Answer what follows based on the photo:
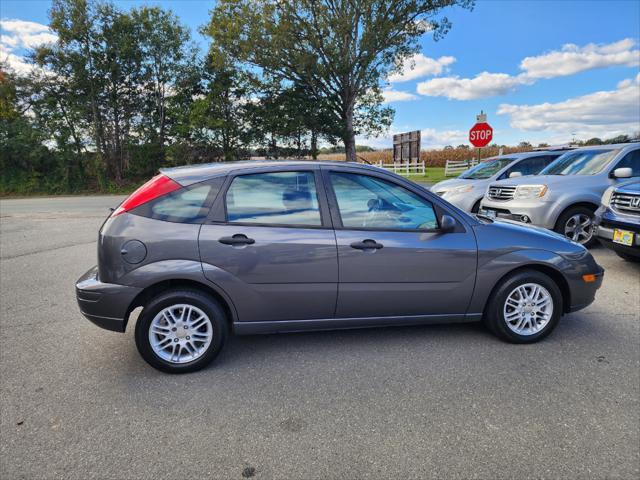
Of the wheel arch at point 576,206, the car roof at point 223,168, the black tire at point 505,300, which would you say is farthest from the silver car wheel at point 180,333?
the wheel arch at point 576,206

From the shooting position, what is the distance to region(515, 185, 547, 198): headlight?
714 centimetres

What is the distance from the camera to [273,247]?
3092 millimetres

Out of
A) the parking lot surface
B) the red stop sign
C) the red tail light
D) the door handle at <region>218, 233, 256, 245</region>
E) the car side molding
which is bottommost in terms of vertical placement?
the parking lot surface

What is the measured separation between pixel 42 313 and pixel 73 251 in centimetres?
349

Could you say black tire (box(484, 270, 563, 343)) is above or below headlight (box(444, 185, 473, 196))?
below

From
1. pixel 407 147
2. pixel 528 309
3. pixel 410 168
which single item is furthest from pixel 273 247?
pixel 407 147

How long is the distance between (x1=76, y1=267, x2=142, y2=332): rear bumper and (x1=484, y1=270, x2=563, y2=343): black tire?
116 inches

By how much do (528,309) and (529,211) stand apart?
4.18 m

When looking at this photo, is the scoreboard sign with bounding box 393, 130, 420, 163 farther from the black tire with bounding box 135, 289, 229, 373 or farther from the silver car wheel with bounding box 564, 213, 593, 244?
the black tire with bounding box 135, 289, 229, 373

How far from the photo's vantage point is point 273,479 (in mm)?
2064

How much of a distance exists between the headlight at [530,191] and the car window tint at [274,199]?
18.2 feet

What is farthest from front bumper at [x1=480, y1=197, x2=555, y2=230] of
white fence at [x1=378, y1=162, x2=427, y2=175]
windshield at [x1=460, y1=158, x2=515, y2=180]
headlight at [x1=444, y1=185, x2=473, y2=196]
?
white fence at [x1=378, y1=162, x2=427, y2=175]

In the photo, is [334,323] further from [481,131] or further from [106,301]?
[481,131]

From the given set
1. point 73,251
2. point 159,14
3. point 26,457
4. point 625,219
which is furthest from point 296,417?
point 159,14
